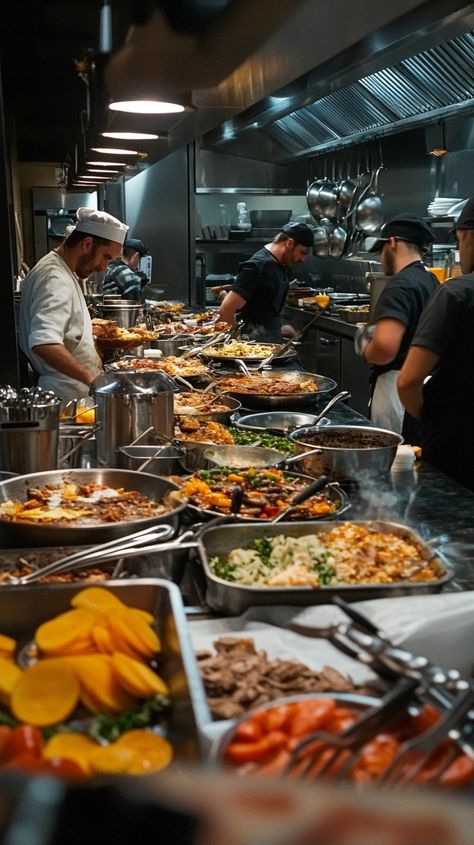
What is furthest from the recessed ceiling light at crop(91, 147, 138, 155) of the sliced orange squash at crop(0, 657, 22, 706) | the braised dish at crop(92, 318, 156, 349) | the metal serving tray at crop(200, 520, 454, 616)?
the sliced orange squash at crop(0, 657, 22, 706)

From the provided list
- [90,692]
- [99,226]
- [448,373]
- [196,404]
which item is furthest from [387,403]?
[90,692]

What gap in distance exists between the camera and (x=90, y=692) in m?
1.23

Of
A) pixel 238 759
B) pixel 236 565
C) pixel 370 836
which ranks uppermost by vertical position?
pixel 370 836

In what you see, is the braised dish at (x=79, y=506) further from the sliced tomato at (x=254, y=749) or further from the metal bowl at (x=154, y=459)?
the sliced tomato at (x=254, y=749)

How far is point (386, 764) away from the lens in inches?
32.1

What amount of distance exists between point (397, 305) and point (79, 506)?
2.73 meters

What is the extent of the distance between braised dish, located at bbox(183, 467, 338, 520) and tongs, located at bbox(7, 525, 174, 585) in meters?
0.32

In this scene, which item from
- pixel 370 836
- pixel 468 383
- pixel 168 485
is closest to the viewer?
pixel 370 836

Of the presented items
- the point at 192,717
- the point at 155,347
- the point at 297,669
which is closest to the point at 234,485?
the point at 297,669

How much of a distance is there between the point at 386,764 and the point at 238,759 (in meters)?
0.21

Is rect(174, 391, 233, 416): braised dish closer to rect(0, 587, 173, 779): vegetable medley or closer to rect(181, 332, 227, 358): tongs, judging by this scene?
rect(181, 332, 227, 358): tongs

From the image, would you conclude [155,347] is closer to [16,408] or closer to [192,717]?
[16,408]

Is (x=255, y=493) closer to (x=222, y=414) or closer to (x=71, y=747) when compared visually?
(x=222, y=414)

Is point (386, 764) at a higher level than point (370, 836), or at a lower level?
lower
